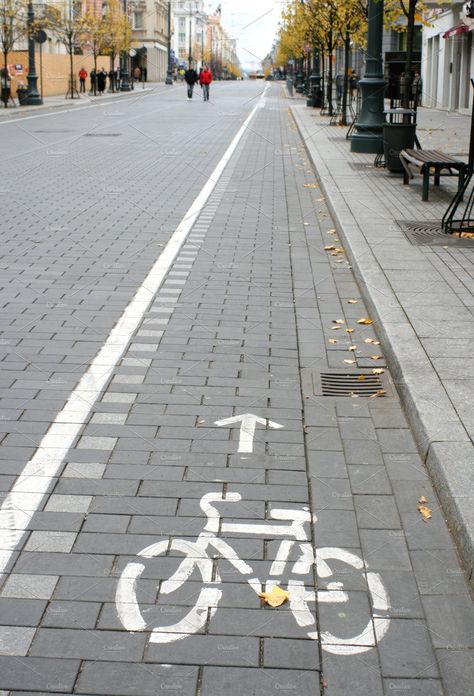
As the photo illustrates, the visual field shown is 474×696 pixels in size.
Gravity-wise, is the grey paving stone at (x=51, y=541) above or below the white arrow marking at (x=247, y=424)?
below

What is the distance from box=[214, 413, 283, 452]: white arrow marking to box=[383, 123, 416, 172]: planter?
11715 mm

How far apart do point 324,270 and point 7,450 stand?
5.38 meters

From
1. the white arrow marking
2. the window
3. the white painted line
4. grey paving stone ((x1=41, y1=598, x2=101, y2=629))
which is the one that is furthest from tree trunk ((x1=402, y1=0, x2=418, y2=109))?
the window

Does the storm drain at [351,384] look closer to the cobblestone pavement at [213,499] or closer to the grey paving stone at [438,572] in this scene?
the cobblestone pavement at [213,499]

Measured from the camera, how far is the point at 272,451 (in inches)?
207

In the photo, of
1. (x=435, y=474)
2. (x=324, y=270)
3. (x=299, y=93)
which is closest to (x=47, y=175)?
(x=324, y=270)

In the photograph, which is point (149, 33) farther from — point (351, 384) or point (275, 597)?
point (275, 597)

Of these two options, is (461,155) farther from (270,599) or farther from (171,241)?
(270,599)

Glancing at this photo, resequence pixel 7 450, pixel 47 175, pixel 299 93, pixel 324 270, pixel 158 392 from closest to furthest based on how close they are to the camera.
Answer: pixel 7 450, pixel 158 392, pixel 324 270, pixel 47 175, pixel 299 93

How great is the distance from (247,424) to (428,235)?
6.12m

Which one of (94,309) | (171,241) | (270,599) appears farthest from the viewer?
(171,241)

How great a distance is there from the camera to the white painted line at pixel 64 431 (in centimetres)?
439

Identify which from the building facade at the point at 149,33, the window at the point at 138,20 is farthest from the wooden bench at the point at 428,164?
the window at the point at 138,20

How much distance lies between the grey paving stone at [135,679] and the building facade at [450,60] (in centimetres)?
3690
